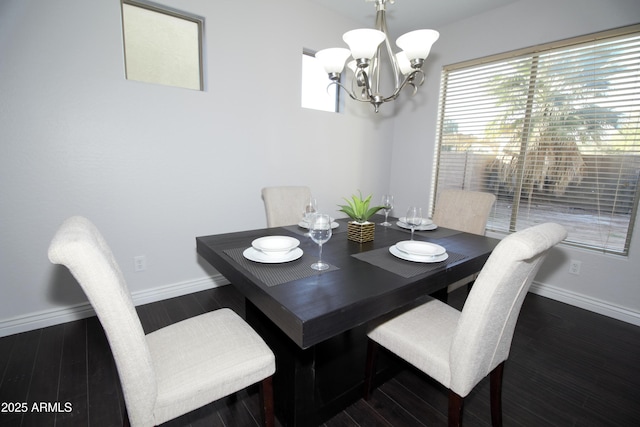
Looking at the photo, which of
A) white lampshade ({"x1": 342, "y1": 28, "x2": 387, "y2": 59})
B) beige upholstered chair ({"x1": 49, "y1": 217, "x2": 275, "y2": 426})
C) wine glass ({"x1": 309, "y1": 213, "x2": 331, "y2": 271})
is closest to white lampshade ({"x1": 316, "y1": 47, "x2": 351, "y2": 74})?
white lampshade ({"x1": 342, "y1": 28, "x2": 387, "y2": 59})

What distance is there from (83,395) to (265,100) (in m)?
2.39

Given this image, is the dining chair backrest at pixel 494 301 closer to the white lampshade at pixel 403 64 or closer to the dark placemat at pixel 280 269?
the dark placemat at pixel 280 269

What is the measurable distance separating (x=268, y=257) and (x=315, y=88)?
243cm

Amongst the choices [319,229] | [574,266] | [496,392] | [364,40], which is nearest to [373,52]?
[364,40]

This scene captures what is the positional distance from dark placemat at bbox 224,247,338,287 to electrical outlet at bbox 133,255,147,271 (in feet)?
4.39

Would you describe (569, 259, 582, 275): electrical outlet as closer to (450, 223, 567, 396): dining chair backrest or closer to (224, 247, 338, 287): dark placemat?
(450, 223, 567, 396): dining chair backrest

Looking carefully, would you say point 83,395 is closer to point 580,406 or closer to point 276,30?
point 580,406

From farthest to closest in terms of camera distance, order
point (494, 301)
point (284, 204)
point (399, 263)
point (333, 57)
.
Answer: point (284, 204) → point (333, 57) → point (399, 263) → point (494, 301)

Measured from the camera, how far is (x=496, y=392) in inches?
49.8

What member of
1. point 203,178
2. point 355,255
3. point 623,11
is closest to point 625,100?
point 623,11

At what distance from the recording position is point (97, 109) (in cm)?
201

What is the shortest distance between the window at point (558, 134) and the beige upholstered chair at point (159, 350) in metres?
2.84

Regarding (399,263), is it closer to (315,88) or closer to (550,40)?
(315,88)

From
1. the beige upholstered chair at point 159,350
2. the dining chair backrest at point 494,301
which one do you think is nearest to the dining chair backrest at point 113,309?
the beige upholstered chair at point 159,350
